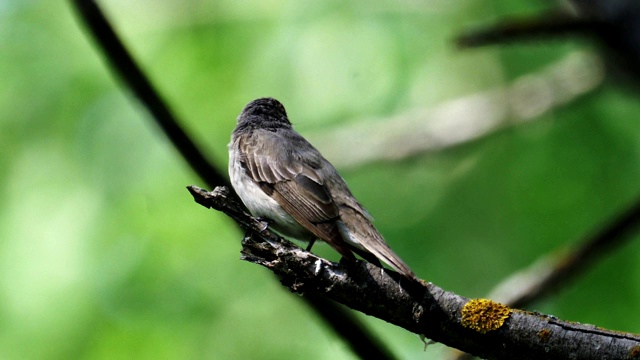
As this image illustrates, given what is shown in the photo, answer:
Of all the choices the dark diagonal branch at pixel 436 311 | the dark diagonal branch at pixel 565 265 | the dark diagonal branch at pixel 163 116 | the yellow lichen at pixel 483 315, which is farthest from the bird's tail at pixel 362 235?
the dark diagonal branch at pixel 565 265

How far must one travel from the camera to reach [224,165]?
8.79 metres

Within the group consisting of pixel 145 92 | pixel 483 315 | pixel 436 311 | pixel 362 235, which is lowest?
pixel 483 315

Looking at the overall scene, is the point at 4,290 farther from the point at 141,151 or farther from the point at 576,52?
the point at 576,52

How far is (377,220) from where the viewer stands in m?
9.95

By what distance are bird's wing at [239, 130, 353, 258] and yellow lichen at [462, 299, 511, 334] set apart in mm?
1060

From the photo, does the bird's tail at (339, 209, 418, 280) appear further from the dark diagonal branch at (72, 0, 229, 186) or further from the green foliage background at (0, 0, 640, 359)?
the green foliage background at (0, 0, 640, 359)

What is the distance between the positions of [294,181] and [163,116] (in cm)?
144

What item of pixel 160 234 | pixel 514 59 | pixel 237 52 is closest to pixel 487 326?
pixel 160 234

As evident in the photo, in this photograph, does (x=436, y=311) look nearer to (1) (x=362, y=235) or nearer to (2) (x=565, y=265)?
(1) (x=362, y=235)

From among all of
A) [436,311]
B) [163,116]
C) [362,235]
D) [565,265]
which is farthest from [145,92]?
[565,265]

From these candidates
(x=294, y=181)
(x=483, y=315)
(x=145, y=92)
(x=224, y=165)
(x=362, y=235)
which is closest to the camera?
(x=483, y=315)

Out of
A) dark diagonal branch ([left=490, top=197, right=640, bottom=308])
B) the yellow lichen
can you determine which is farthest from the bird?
dark diagonal branch ([left=490, top=197, right=640, bottom=308])

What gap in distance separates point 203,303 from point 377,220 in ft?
7.33

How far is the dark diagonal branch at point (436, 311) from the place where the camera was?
3.48 meters
